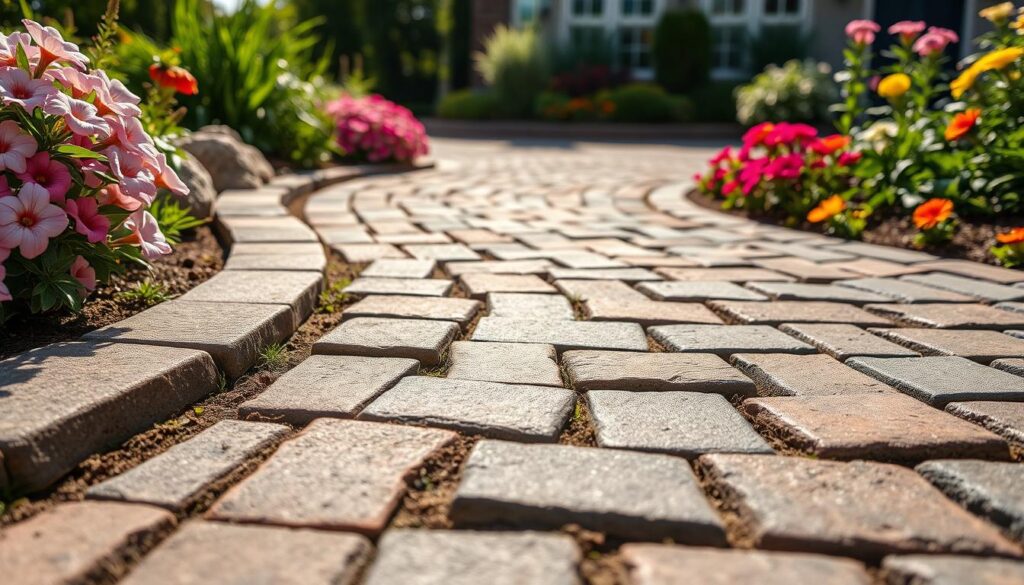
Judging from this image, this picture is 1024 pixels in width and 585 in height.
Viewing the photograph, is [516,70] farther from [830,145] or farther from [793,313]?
[793,313]

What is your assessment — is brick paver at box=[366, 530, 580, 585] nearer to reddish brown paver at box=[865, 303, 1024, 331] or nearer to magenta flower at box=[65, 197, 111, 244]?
magenta flower at box=[65, 197, 111, 244]

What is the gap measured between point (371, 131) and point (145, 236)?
4959 mm

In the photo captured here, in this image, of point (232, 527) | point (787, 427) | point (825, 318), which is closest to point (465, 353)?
point (787, 427)

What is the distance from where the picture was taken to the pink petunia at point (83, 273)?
6.68 ft

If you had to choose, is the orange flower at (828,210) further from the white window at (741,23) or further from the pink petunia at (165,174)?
the white window at (741,23)

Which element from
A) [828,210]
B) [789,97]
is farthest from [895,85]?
[789,97]

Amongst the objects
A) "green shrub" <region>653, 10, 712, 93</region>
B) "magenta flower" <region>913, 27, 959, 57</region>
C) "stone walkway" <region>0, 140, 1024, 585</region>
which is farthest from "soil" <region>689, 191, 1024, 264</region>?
"green shrub" <region>653, 10, 712, 93</region>

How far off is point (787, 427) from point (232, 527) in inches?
41.1

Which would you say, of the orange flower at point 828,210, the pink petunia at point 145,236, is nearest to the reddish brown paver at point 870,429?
the pink petunia at point 145,236

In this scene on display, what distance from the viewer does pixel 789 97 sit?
1227cm

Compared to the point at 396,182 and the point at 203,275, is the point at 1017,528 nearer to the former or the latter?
the point at 203,275

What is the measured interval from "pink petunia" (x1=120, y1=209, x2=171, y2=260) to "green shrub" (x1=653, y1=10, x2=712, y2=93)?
13323mm

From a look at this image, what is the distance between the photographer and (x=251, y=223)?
3672 millimetres

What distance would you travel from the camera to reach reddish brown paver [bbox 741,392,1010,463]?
154 cm
